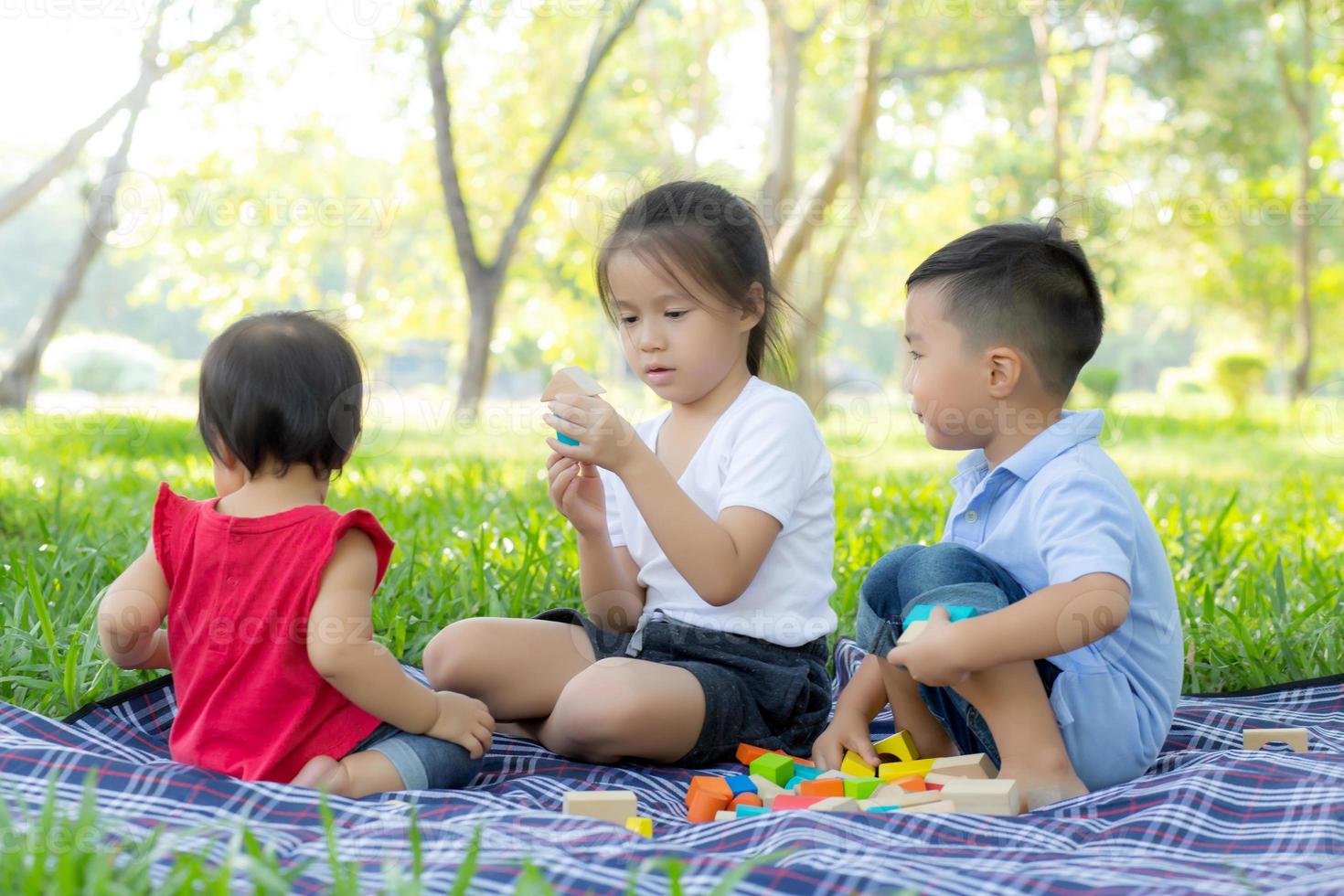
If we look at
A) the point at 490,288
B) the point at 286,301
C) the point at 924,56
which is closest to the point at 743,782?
the point at 490,288

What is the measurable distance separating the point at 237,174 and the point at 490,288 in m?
11.0

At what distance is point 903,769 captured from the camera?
70.1 inches

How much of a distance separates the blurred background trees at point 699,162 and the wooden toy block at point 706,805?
1.09 metres

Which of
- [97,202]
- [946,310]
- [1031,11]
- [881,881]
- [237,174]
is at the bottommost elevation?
[881,881]

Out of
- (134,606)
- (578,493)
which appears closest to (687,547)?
(578,493)

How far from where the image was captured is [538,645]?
203 cm

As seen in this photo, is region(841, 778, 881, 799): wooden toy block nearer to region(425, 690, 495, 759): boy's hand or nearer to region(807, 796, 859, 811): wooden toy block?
region(807, 796, 859, 811): wooden toy block

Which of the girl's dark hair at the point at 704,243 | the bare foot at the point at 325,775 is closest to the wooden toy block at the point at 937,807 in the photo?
the bare foot at the point at 325,775

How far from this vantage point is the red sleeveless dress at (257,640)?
1.64 m

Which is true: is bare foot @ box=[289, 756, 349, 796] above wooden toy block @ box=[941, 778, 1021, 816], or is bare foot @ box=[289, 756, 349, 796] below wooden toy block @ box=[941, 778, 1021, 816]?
below

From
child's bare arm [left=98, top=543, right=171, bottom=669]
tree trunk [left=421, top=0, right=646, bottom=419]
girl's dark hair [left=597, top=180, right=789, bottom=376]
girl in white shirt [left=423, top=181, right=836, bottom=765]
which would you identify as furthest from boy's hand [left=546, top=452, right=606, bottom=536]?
tree trunk [left=421, top=0, right=646, bottom=419]

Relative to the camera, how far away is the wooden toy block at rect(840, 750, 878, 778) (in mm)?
1848

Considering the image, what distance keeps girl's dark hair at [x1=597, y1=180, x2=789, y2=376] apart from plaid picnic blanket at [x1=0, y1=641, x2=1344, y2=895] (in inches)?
31.2

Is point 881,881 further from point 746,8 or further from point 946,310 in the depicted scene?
point 746,8
